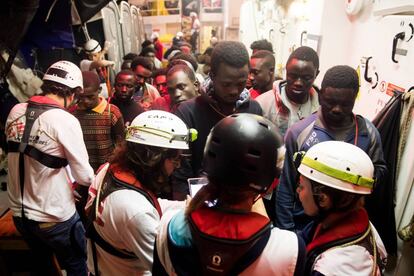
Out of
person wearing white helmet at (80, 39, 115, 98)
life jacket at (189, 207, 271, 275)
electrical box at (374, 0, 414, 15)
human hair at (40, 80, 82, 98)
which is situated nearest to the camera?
life jacket at (189, 207, 271, 275)

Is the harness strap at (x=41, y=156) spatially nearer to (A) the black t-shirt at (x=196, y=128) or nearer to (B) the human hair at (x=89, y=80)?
(A) the black t-shirt at (x=196, y=128)

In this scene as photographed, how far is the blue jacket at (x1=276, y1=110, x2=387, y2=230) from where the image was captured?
1884mm

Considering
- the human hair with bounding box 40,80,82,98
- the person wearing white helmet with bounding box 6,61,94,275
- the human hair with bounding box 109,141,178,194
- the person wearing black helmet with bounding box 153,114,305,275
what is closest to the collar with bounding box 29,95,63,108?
the person wearing white helmet with bounding box 6,61,94,275

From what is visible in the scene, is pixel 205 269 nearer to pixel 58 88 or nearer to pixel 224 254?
pixel 224 254

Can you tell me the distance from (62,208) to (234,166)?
1.76m

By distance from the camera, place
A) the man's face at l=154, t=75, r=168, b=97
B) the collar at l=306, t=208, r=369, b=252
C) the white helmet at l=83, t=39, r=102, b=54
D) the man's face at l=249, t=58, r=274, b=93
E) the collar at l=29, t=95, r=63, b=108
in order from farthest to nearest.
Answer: the white helmet at l=83, t=39, r=102, b=54
the man's face at l=154, t=75, r=168, b=97
the man's face at l=249, t=58, r=274, b=93
the collar at l=29, t=95, r=63, b=108
the collar at l=306, t=208, r=369, b=252

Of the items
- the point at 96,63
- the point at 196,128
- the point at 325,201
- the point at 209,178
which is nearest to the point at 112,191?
the point at 209,178

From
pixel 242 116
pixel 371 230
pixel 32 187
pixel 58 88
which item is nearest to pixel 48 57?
pixel 58 88

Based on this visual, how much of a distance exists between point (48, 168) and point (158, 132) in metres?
1.17

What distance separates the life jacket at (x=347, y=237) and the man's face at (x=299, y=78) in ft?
4.24

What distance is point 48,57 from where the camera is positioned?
439cm

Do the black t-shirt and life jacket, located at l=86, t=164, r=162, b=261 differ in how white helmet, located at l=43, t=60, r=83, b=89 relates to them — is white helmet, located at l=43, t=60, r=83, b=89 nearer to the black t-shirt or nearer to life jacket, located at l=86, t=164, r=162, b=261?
the black t-shirt

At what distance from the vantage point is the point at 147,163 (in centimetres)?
142

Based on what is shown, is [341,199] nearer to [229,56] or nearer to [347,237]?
[347,237]
